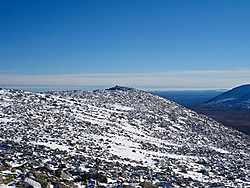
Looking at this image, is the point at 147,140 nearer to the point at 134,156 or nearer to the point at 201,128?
the point at 134,156

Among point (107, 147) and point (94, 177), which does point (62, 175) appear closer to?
point (94, 177)

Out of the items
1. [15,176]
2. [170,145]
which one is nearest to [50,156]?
[15,176]

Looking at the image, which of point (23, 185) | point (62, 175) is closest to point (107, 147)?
point (62, 175)

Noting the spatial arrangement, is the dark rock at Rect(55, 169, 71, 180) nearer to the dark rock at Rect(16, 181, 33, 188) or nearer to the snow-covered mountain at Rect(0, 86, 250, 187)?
the snow-covered mountain at Rect(0, 86, 250, 187)

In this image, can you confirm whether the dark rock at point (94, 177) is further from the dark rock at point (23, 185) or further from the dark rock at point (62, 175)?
the dark rock at point (23, 185)

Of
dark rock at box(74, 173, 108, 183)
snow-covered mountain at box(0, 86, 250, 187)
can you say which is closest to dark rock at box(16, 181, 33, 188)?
snow-covered mountain at box(0, 86, 250, 187)

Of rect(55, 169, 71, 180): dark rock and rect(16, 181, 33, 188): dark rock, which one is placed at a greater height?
rect(16, 181, 33, 188): dark rock

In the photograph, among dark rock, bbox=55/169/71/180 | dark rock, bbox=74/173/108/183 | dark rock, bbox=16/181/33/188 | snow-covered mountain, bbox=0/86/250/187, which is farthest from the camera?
snow-covered mountain, bbox=0/86/250/187

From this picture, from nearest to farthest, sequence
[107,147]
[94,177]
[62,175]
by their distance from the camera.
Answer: [62,175]
[94,177]
[107,147]
